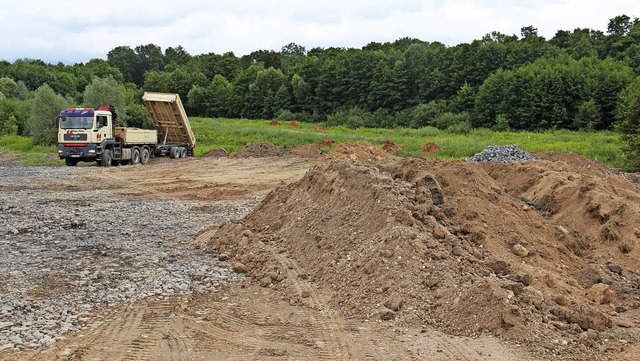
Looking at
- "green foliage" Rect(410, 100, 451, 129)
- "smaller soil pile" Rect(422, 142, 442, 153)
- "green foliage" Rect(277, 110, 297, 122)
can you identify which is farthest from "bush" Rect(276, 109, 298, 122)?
"smaller soil pile" Rect(422, 142, 442, 153)

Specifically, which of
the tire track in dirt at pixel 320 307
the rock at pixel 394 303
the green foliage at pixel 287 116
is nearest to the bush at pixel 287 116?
the green foliage at pixel 287 116

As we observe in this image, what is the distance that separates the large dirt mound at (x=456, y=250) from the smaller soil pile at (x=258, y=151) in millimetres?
20808

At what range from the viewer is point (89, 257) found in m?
12.3

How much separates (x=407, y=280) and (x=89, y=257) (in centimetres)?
664

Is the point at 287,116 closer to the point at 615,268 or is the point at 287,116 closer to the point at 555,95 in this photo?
the point at 555,95

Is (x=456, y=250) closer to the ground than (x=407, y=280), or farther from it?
farther from it

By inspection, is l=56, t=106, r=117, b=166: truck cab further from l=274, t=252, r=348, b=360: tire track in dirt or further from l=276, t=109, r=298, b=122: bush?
l=276, t=109, r=298, b=122: bush

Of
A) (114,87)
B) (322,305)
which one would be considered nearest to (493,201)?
(322,305)

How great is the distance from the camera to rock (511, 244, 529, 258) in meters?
11.1

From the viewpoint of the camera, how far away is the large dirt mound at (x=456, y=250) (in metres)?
8.41

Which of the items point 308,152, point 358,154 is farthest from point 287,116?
point 358,154

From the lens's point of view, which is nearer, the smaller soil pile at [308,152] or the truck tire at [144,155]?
the truck tire at [144,155]

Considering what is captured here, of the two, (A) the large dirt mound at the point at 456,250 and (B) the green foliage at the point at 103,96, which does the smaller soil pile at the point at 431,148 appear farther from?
(B) the green foliage at the point at 103,96

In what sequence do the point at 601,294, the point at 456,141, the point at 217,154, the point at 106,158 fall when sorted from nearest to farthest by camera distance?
the point at 601,294
the point at 106,158
the point at 217,154
the point at 456,141
